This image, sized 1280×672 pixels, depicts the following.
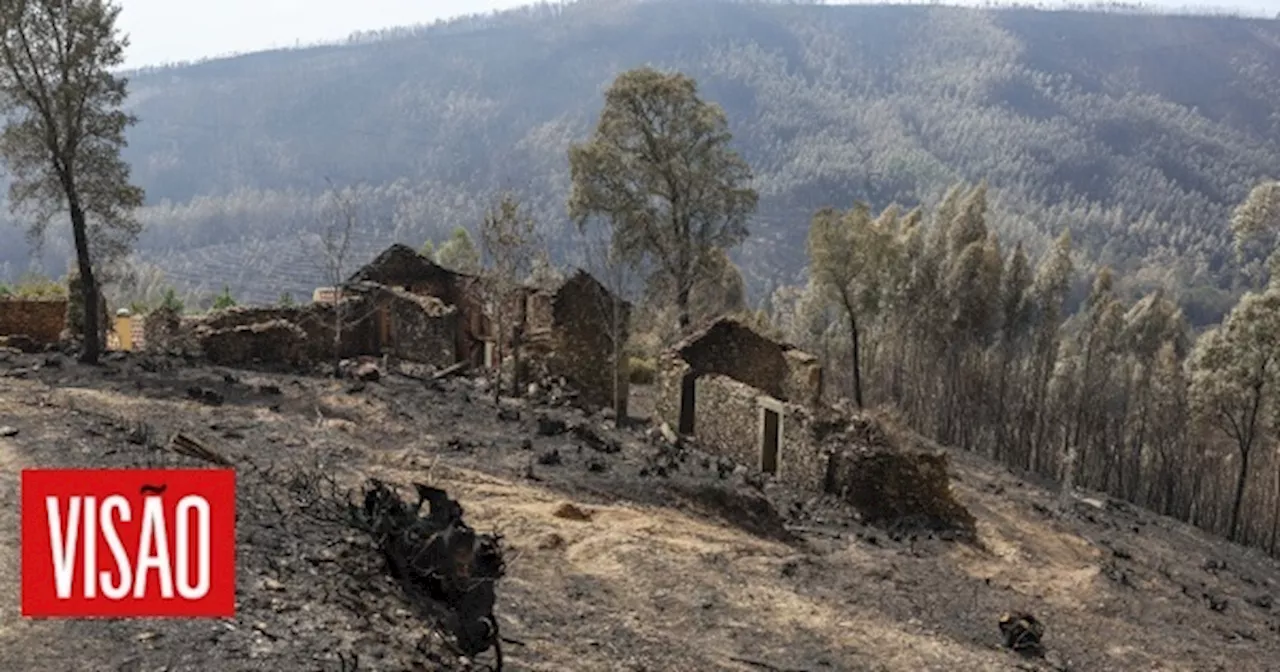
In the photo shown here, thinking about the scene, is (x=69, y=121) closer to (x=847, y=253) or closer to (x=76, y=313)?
(x=76, y=313)

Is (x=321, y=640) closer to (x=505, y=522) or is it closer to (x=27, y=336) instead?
(x=505, y=522)

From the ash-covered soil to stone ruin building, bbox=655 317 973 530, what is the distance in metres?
0.67

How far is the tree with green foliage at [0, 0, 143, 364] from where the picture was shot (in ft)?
65.0

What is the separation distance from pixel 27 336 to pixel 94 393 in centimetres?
817

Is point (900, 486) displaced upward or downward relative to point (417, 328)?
downward

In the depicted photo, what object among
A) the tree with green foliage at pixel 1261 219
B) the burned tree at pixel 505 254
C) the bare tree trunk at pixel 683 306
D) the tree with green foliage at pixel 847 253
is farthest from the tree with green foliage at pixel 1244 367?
the burned tree at pixel 505 254

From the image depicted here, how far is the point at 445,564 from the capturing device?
7.69m

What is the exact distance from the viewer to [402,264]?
33062 mm

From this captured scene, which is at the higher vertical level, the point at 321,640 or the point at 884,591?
the point at 321,640

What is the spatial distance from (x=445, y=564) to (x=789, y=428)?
1260 centimetres

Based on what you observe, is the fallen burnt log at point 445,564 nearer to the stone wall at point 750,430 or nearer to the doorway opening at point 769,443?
the stone wall at point 750,430

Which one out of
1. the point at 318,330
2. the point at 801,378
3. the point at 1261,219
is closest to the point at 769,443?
the point at 801,378

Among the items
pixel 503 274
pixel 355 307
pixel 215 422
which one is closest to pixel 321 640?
pixel 215 422

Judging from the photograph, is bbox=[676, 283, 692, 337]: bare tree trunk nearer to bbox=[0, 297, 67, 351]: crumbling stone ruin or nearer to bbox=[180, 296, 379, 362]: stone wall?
bbox=[180, 296, 379, 362]: stone wall
